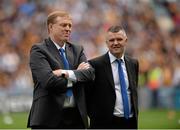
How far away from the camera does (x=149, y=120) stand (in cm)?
1569

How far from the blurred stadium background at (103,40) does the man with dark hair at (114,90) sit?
10.7 m

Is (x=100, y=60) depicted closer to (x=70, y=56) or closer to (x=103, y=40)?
(x=70, y=56)

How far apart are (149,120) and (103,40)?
6.63 m

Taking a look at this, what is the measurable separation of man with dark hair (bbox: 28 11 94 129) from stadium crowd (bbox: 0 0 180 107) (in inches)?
535

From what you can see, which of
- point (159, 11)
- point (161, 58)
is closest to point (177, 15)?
point (159, 11)

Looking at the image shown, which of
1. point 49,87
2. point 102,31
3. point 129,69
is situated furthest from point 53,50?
point 102,31

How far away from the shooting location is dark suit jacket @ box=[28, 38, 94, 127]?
5.69m

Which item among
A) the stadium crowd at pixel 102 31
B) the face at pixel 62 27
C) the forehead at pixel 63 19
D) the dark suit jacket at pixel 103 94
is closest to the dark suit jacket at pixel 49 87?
the face at pixel 62 27

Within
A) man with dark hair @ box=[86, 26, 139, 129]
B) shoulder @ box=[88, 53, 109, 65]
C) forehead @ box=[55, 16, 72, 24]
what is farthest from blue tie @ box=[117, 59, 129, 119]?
forehead @ box=[55, 16, 72, 24]

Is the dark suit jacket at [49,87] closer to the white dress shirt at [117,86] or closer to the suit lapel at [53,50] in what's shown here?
the suit lapel at [53,50]

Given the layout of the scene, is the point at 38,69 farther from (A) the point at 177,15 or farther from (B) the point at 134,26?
(A) the point at 177,15

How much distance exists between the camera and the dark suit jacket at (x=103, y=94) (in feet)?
20.6

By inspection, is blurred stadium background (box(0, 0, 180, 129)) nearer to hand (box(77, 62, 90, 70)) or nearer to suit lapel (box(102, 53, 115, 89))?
suit lapel (box(102, 53, 115, 89))

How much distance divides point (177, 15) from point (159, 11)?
0.88m
